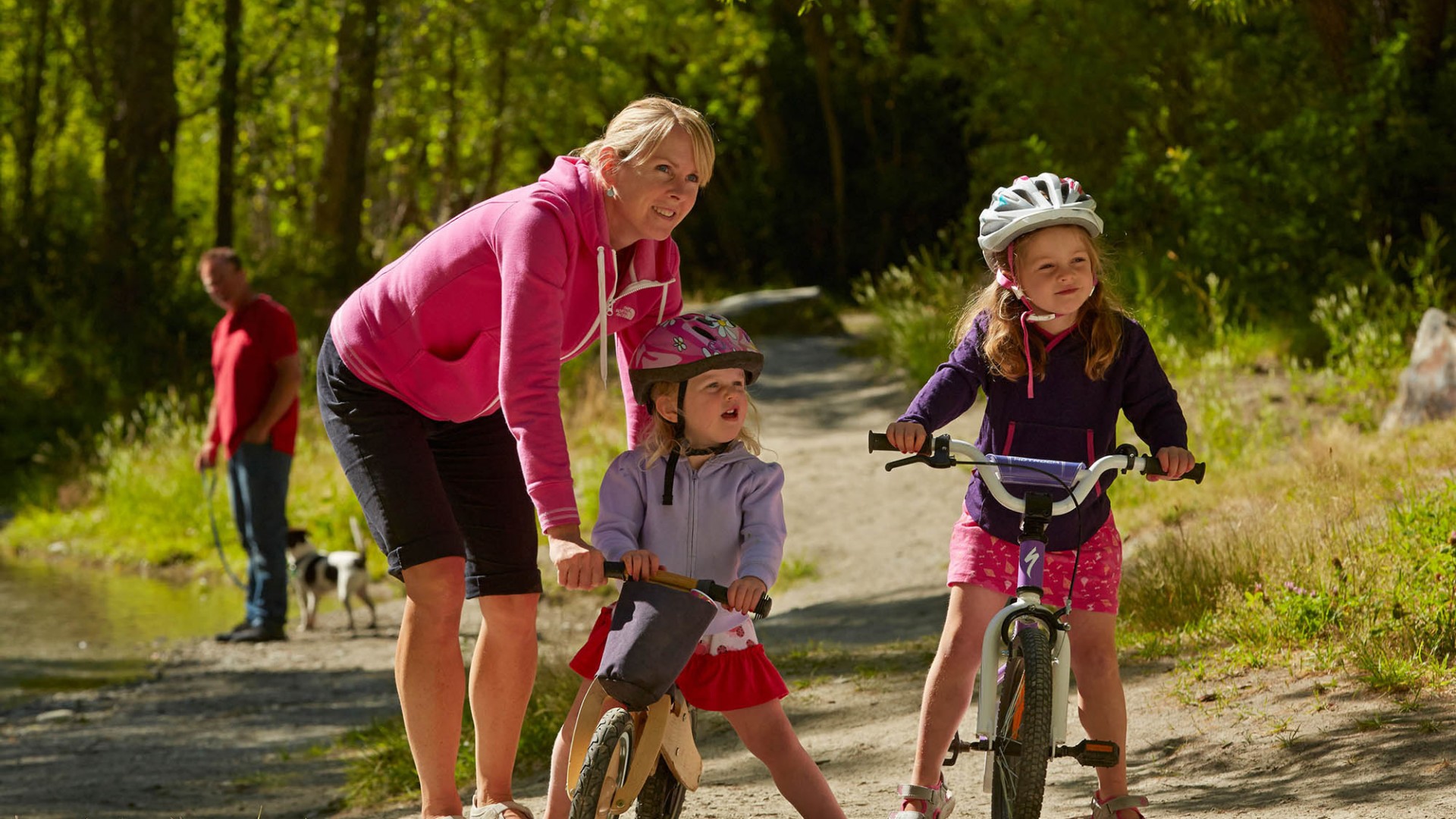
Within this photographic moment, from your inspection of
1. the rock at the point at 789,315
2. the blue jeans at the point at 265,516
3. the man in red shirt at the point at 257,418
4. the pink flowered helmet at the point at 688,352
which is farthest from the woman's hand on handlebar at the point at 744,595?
the rock at the point at 789,315

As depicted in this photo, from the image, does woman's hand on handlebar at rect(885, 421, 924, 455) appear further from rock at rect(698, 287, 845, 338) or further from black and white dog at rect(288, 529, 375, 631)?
rock at rect(698, 287, 845, 338)

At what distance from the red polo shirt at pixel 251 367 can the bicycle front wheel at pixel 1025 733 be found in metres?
6.43

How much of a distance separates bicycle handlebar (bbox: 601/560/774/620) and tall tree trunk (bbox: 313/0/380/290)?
16713 millimetres

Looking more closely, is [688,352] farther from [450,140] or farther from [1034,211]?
[450,140]

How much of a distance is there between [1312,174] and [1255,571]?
7258 millimetres

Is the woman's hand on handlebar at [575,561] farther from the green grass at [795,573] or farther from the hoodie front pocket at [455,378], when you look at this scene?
the green grass at [795,573]

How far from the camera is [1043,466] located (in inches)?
144

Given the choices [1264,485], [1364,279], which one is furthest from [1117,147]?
[1264,485]

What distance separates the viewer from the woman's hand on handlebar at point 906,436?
3652 millimetres

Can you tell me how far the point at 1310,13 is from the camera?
1283cm

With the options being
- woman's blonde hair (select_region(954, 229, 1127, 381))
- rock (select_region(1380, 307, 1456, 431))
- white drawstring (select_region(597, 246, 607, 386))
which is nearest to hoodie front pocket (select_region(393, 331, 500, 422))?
white drawstring (select_region(597, 246, 607, 386))

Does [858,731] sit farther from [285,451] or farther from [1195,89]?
[1195,89]

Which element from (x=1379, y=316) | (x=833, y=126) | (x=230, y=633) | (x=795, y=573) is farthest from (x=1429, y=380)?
(x=833, y=126)

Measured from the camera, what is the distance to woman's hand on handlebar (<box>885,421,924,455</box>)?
3.65 m
